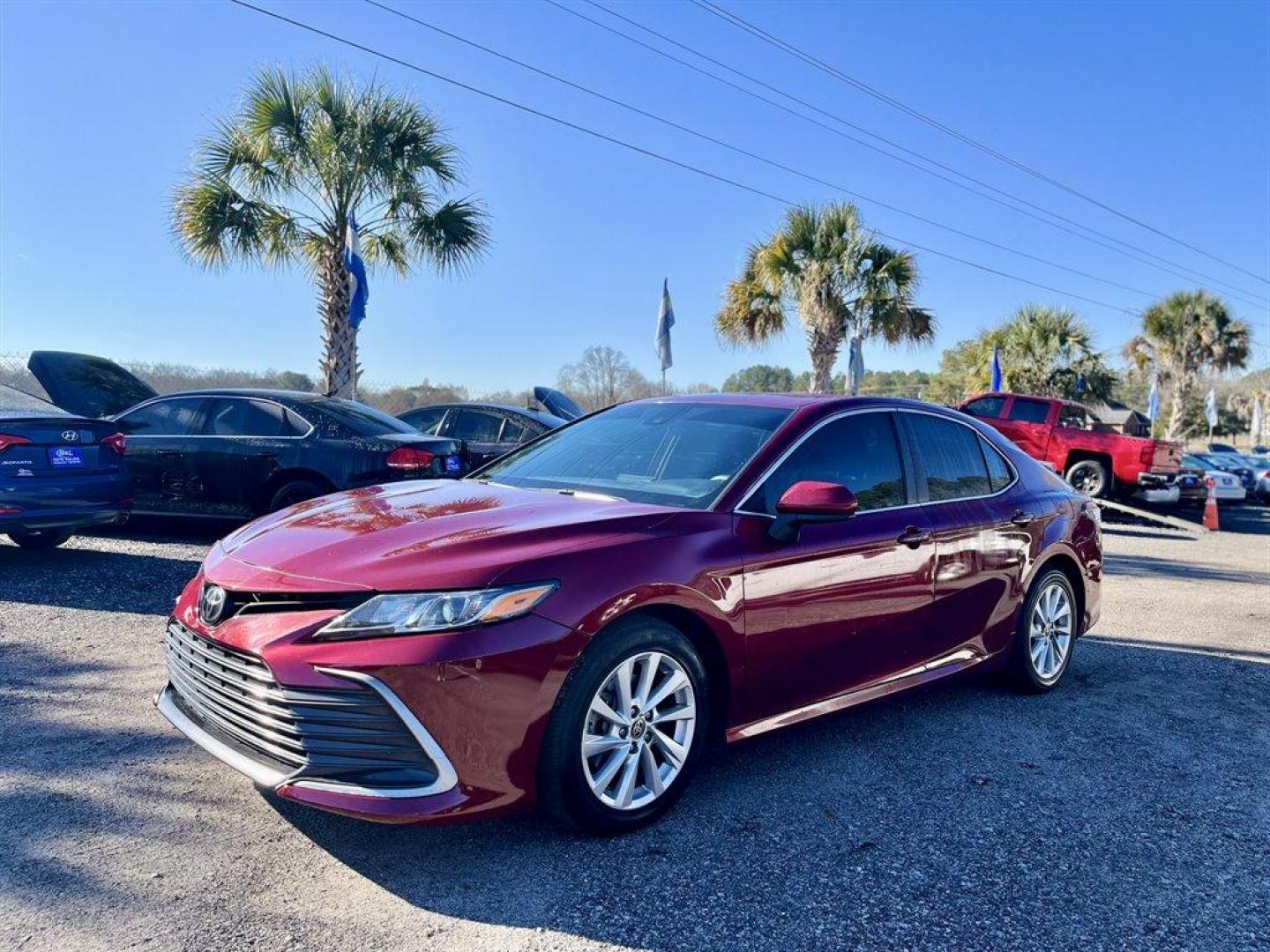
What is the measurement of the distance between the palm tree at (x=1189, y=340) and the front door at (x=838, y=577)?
37.6 meters

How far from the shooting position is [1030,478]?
16.6ft

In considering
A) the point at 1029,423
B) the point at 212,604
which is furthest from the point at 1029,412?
the point at 212,604

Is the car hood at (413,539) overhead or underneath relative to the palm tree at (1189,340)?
underneath

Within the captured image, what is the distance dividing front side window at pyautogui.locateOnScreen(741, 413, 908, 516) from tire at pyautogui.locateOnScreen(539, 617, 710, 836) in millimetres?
815

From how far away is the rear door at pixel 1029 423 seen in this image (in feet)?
55.3

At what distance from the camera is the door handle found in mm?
4004

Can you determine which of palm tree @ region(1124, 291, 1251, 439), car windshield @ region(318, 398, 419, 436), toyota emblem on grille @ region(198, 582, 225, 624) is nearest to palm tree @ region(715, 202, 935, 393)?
car windshield @ region(318, 398, 419, 436)

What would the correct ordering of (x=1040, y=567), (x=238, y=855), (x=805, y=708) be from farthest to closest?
(x=1040, y=567) < (x=805, y=708) < (x=238, y=855)

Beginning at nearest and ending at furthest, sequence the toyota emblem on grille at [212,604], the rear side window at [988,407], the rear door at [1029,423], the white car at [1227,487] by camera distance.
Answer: the toyota emblem on grille at [212,604], the rear door at [1029,423], the rear side window at [988,407], the white car at [1227,487]

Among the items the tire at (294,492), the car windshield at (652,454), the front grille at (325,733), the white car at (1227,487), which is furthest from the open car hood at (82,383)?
the white car at (1227,487)

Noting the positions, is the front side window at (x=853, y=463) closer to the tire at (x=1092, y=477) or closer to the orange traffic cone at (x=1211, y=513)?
the tire at (x=1092, y=477)

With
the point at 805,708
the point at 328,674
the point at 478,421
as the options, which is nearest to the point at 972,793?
the point at 805,708

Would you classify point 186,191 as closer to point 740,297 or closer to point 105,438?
point 105,438

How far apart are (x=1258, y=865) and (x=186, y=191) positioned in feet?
48.1
